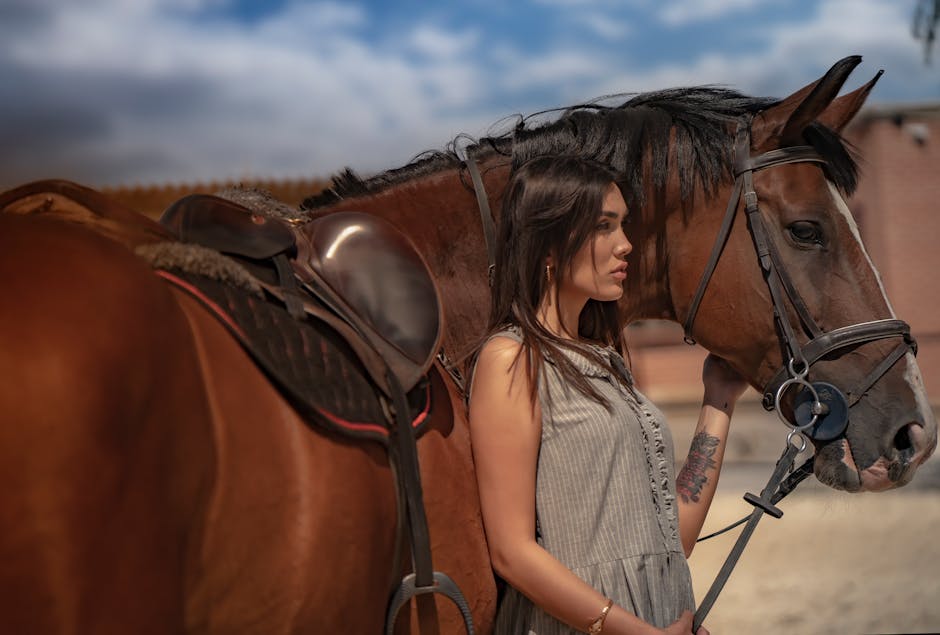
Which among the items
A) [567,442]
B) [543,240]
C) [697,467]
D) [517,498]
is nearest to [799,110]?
[543,240]

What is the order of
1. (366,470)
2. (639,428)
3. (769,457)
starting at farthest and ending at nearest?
(769,457)
(639,428)
(366,470)

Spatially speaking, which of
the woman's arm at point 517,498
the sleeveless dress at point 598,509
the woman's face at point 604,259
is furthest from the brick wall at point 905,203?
the woman's arm at point 517,498

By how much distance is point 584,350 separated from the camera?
6.61 ft

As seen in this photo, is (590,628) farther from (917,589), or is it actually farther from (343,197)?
(917,589)

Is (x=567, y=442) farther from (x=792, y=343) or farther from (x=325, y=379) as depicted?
(x=792, y=343)

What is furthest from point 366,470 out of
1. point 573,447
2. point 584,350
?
point 584,350

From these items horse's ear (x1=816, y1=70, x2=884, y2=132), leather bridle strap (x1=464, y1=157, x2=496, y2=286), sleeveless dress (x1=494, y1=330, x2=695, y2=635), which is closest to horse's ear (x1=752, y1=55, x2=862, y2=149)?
horse's ear (x1=816, y1=70, x2=884, y2=132)

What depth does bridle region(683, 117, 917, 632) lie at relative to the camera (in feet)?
7.34

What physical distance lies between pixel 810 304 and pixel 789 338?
11 centimetres

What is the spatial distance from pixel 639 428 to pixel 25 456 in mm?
1255

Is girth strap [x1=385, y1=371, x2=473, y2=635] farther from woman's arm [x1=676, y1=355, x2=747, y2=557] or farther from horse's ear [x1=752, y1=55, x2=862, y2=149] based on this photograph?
horse's ear [x1=752, y1=55, x2=862, y2=149]

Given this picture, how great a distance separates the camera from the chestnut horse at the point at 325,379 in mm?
1144

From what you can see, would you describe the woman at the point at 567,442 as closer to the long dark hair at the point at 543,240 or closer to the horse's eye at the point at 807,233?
the long dark hair at the point at 543,240

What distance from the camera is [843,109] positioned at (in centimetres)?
259
